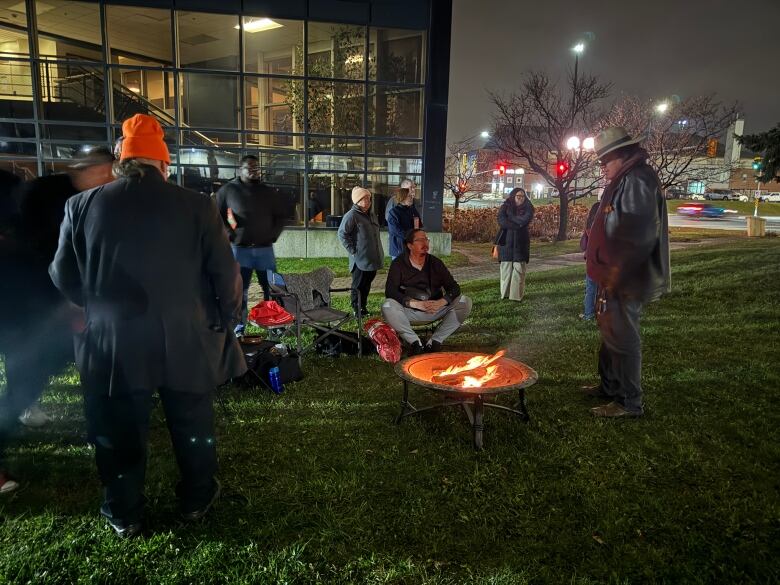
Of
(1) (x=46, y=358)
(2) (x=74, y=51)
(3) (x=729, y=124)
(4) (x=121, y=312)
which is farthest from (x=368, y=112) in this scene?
(3) (x=729, y=124)

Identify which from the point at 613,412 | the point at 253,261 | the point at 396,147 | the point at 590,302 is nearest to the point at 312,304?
the point at 253,261

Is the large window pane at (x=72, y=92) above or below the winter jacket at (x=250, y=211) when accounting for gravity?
above

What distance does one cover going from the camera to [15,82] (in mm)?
14125

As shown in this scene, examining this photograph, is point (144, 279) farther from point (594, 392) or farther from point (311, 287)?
point (311, 287)

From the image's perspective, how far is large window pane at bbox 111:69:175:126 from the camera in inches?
555

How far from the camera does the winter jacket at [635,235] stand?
3.94 metres

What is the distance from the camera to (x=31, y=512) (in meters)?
2.94

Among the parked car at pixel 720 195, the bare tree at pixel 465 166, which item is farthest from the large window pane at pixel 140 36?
the parked car at pixel 720 195

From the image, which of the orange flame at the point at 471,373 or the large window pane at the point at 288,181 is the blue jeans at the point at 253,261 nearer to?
the orange flame at the point at 471,373

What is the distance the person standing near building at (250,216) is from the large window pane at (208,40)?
9.59 m

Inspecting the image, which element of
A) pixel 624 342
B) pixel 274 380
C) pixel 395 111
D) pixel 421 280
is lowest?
pixel 274 380

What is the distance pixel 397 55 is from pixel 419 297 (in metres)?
11.2

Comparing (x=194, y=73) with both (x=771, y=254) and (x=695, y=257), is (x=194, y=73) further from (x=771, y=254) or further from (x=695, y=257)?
(x=771, y=254)

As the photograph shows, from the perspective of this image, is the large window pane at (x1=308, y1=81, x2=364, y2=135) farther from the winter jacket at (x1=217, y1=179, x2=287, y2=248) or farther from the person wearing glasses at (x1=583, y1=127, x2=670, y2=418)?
the person wearing glasses at (x1=583, y1=127, x2=670, y2=418)
